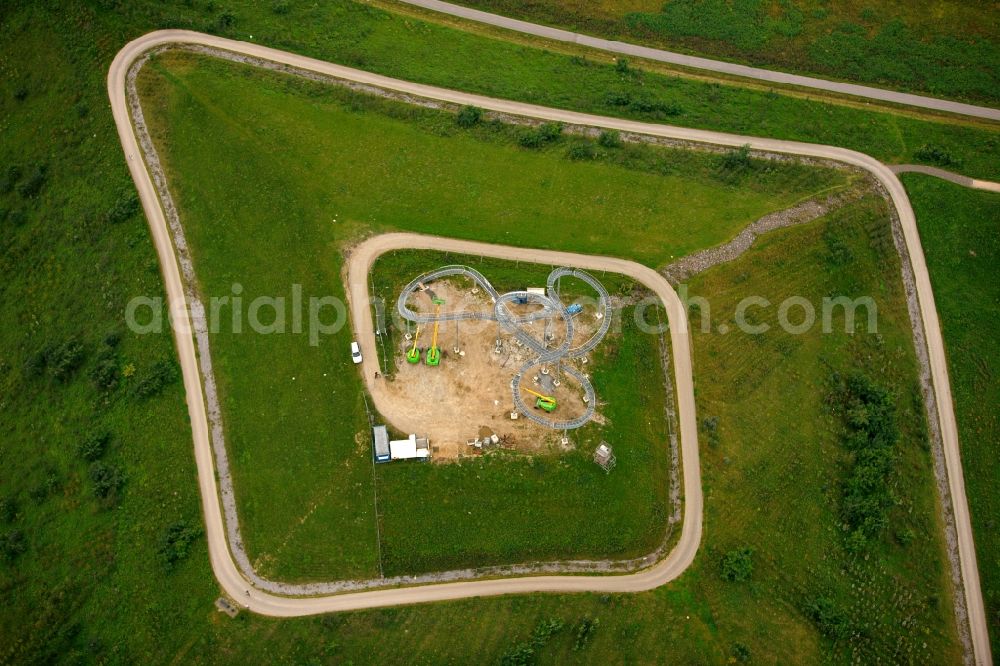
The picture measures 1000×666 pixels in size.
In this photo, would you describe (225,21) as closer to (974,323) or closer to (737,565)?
(737,565)

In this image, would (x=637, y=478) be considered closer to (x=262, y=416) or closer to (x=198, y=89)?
(x=262, y=416)

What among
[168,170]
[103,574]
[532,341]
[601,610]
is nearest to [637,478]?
[601,610]

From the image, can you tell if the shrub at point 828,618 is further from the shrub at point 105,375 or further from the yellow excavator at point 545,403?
the shrub at point 105,375

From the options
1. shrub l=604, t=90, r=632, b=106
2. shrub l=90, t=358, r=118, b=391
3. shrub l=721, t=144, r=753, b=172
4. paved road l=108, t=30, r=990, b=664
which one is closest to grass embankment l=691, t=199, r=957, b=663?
paved road l=108, t=30, r=990, b=664

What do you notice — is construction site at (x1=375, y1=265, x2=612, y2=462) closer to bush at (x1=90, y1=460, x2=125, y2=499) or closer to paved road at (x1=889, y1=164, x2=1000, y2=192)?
bush at (x1=90, y1=460, x2=125, y2=499)

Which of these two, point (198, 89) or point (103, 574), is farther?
point (198, 89)

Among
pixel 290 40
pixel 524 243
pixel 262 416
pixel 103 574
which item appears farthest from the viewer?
pixel 290 40
